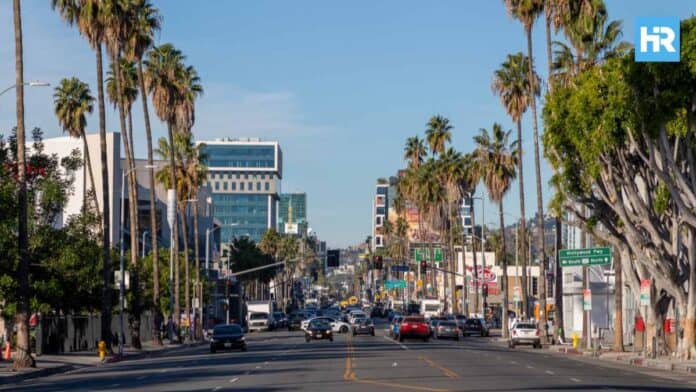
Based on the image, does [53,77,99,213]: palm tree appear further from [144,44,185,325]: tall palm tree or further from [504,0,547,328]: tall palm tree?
[504,0,547,328]: tall palm tree

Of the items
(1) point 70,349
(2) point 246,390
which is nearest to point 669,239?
(2) point 246,390

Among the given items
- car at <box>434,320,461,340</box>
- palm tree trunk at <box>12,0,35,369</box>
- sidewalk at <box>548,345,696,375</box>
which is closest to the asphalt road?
sidewalk at <box>548,345,696,375</box>

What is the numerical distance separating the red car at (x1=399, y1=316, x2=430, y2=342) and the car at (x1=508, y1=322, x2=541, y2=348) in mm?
6839

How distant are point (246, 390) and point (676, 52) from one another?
13819mm

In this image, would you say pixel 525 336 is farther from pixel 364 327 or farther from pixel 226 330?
pixel 364 327

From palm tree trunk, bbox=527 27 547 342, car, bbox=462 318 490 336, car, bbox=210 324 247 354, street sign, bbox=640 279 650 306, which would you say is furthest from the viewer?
car, bbox=462 318 490 336

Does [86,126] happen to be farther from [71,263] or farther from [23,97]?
[23,97]

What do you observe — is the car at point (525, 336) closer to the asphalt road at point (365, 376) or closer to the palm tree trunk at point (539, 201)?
the palm tree trunk at point (539, 201)

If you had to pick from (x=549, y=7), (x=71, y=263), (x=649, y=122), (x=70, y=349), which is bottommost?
(x=70, y=349)

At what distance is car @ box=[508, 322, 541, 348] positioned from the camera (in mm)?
72125

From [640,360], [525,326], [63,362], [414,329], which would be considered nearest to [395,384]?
[640,360]

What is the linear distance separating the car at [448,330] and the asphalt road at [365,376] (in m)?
31.9

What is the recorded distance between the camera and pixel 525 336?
72062 mm

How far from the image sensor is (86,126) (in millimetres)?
82312
